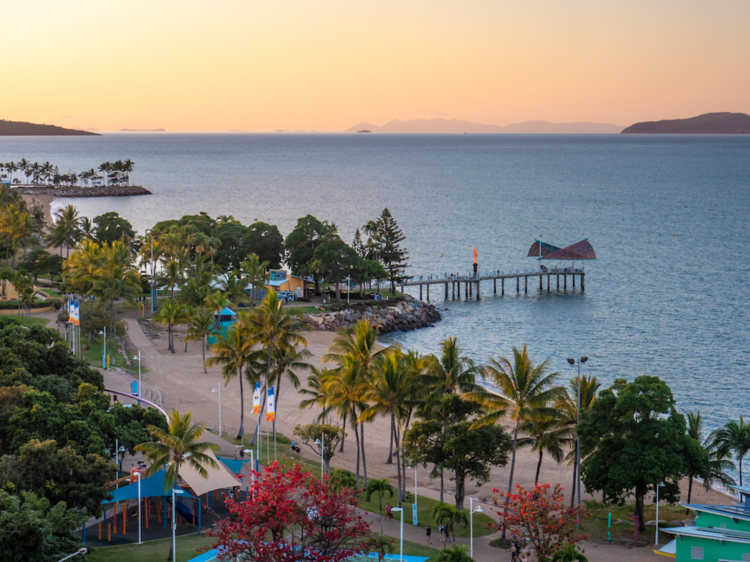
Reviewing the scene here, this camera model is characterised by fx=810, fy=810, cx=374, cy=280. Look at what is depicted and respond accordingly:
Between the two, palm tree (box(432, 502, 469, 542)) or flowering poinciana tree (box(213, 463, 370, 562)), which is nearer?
flowering poinciana tree (box(213, 463, 370, 562))

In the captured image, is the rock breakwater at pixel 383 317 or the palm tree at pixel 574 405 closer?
the palm tree at pixel 574 405

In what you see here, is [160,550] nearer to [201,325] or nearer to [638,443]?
[638,443]

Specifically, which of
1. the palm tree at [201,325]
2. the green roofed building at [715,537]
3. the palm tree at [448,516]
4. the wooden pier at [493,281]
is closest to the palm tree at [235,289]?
the palm tree at [201,325]

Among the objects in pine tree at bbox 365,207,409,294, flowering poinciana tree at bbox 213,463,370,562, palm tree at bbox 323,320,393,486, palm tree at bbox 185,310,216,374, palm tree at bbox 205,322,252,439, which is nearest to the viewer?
flowering poinciana tree at bbox 213,463,370,562

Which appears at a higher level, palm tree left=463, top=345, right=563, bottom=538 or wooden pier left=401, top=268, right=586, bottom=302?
palm tree left=463, top=345, right=563, bottom=538

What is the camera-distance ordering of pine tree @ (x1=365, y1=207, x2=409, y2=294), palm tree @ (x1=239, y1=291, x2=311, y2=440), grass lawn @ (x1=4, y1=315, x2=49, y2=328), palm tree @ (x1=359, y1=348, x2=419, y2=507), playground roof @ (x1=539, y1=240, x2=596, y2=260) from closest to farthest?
palm tree @ (x1=359, y1=348, x2=419, y2=507), palm tree @ (x1=239, y1=291, x2=311, y2=440), grass lawn @ (x1=4, y1=315, x2=49, y2=328), pine tree @ (x1=365, y1=207, x2=409, y2=294), playground roof @ (x1=539, y1=240, x2=596, y2=260)

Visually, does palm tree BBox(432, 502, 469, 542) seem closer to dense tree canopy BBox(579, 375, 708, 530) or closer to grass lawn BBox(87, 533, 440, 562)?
grass lawn BBox(87, 533, 440, 562)

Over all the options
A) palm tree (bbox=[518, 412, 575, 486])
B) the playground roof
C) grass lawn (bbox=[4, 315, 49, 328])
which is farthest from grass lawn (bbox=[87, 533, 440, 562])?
the playground roof

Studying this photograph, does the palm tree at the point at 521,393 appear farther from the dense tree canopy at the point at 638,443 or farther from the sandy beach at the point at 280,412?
the sandy beach at the point at 280,412
